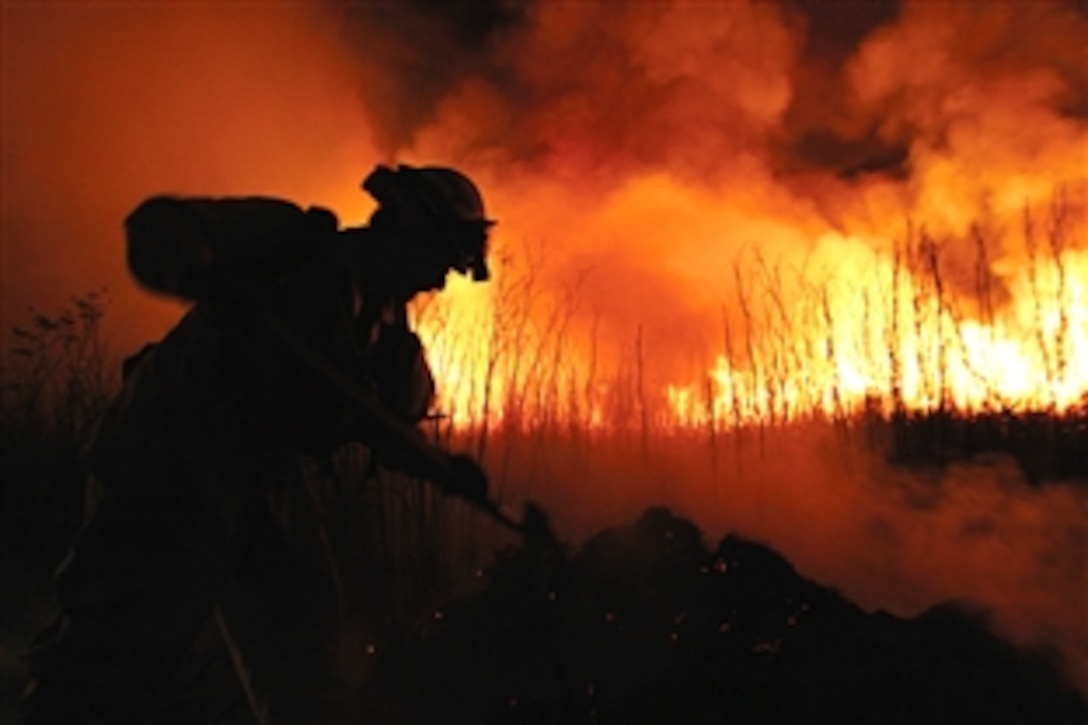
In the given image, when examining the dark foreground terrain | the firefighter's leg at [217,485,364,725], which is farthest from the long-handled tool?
the dark foreground terrain

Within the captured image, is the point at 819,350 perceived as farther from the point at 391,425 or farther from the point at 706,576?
the point at 391,425

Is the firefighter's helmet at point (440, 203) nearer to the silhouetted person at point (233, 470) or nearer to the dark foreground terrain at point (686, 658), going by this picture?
the silhouetted person at point (233, 470)

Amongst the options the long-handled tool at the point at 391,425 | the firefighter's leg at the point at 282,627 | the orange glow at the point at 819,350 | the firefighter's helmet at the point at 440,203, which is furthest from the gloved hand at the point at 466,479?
the orange glow at the point at 819,350

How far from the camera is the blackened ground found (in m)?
4.11

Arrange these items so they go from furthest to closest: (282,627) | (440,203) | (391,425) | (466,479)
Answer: (440,203) < (282,627) < (466,479) < (391,425)

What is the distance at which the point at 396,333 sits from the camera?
3262 millimetres

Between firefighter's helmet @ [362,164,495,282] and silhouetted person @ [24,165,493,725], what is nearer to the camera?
silhouetted person @ [24,165,493,725]

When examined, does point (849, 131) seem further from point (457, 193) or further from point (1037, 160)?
point (457, 193)

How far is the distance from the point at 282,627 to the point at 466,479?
2.68ft

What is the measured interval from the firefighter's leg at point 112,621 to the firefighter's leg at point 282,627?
0.59 ft

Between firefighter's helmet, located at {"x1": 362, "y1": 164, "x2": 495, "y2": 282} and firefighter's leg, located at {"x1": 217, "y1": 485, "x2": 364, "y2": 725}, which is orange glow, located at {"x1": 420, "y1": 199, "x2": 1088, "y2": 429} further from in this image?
firefighter's leg, located at {"x1": 217, "y1": 485, "x2": 364, "y2": 725}

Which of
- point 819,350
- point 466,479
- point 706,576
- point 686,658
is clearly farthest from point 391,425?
point 819,350

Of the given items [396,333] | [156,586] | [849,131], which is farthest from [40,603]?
[849,131]

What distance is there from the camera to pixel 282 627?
2943mm
